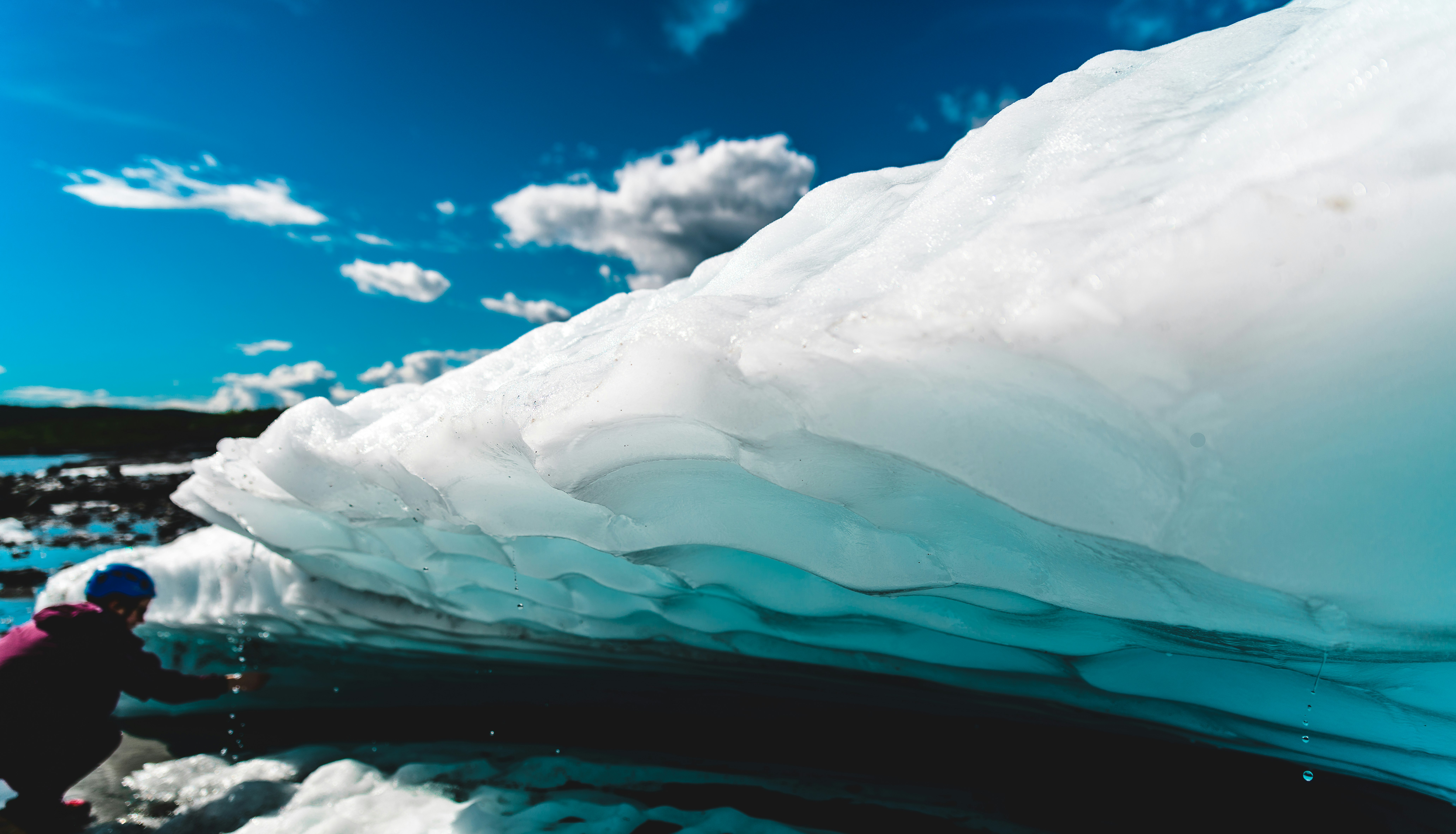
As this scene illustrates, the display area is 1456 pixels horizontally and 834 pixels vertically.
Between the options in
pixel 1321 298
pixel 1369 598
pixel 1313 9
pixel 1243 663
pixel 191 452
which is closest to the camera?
pixel 1321 298

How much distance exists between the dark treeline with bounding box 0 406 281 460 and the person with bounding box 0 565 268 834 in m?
24.4

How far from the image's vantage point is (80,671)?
278cm

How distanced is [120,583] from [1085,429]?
154 inches

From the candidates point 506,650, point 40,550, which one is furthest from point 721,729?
point 40,550

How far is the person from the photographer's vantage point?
2604 mm

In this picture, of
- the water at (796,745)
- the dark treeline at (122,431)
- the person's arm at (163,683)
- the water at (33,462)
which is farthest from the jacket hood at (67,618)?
the dark treeline at (122,431)

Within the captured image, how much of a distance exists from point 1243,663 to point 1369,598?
1136 millimetres

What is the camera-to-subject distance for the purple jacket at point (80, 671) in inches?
104

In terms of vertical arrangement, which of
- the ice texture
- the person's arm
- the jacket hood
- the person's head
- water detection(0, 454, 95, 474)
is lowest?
the ice texture

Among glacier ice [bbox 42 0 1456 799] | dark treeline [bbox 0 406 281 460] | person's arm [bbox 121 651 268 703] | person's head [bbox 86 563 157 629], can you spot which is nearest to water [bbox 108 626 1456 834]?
glacier ice [bbox 42 0 1456 799]

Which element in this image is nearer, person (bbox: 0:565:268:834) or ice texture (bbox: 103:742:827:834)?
ice texture (bbox: 103:742:827:834)

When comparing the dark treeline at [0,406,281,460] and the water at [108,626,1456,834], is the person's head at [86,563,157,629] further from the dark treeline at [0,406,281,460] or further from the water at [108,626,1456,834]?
the dark treeline at [0,406,281,460]

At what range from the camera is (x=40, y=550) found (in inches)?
310

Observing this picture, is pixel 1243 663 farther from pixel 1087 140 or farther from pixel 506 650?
pixel 506 650
